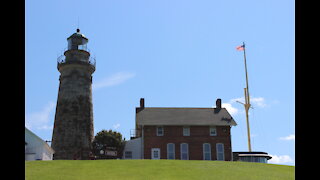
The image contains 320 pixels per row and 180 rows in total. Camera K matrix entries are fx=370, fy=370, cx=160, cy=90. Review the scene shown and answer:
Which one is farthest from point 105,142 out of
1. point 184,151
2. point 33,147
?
point 33,147

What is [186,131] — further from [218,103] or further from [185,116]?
[218,103]

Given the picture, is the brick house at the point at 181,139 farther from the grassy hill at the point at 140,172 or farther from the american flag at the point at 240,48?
the grassy hill at the point at 140,172

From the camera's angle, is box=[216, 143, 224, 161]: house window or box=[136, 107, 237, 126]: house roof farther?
box=[136, 107, 237, 126]: house roof

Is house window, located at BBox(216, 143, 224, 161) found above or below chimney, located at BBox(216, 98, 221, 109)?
below

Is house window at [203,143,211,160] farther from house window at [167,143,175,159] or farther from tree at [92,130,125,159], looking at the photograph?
tree at [92,130,125,159]

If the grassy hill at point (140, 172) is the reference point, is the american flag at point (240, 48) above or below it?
above

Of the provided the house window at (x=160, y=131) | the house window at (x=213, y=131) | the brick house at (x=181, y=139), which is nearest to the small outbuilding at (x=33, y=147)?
the brick house at (x=181, y=139)

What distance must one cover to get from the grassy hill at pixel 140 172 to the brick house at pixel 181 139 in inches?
638

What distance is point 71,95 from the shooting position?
48688 mm

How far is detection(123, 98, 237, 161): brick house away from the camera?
4734 centimetres

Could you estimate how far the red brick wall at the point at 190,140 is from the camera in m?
47.3

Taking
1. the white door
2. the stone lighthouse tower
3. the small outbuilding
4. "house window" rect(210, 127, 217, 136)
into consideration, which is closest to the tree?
the stone lighthouse tower
